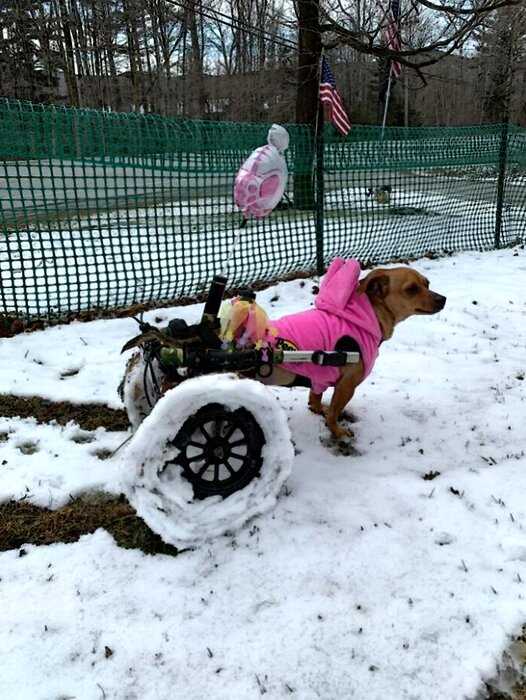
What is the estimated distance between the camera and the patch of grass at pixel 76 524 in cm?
245

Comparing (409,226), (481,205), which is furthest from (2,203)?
(481,205)

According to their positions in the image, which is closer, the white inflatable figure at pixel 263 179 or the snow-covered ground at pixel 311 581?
the snow-covered ground at pixel 311 581

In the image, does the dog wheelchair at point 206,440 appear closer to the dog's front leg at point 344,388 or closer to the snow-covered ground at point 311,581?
the snow-covered ground at point 311,581

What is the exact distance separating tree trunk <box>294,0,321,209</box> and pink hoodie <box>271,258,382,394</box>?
345cm

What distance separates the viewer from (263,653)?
1.92 m

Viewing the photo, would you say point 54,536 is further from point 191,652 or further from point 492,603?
point 492,603

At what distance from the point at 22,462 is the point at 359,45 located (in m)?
6.23

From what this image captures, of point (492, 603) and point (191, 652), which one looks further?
point (492, 603)

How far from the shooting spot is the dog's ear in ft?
10.3

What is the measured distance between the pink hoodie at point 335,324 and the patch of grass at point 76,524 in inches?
43.6

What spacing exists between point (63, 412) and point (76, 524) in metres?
1.24

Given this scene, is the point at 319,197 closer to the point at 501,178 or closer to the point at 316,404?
the point at 316,404

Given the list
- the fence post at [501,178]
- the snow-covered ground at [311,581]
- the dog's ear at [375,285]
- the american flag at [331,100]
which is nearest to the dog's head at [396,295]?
the dog's ear at [375,285]

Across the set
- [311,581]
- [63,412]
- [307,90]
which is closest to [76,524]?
[311,581]
